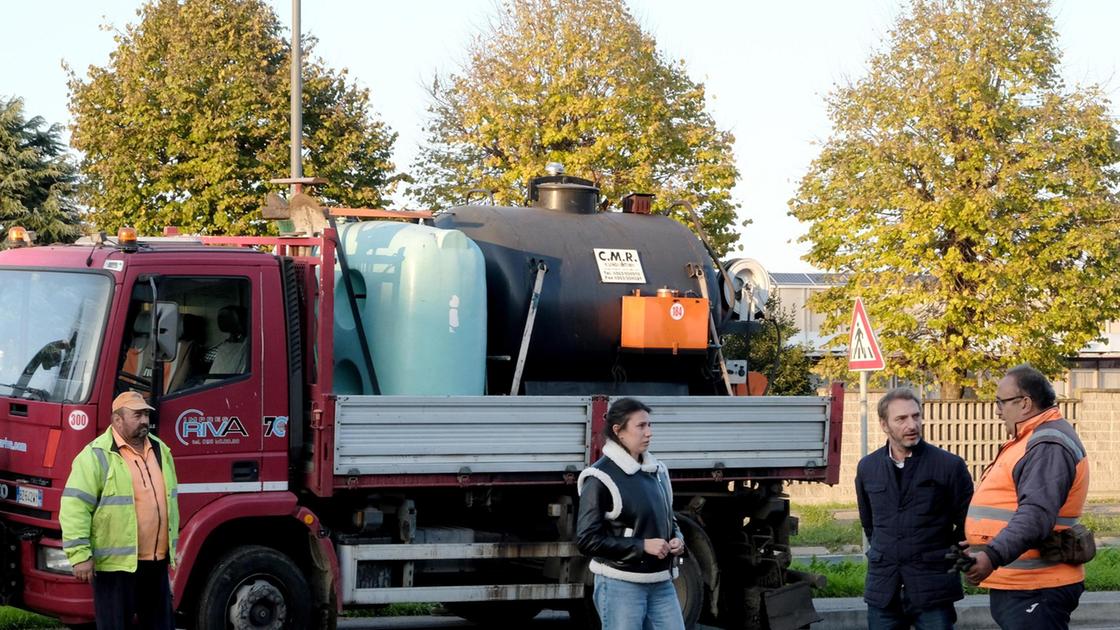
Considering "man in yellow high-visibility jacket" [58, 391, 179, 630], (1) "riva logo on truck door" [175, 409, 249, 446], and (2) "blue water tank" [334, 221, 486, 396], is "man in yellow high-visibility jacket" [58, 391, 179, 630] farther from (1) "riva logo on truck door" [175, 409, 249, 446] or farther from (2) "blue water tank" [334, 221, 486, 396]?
(2) "blue water tank" [334, 221, 486, 396]

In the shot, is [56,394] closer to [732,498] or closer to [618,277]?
[618,277]

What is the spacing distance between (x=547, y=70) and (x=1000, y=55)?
7.88m

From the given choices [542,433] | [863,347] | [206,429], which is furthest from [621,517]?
[863,347]

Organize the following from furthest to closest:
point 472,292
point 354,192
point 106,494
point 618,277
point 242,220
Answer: point 354,192
point 242,220
point 618,277
point 472,292
point 106,494

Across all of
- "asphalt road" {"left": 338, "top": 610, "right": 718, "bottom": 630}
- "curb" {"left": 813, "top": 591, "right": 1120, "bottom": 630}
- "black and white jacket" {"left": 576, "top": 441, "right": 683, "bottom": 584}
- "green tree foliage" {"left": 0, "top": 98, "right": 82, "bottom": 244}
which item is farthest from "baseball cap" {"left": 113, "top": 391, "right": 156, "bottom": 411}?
"green tree foliage" {"left": 0, "top": 98, "right": 82, "bottom": 244}

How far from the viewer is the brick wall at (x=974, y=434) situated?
76.6ft

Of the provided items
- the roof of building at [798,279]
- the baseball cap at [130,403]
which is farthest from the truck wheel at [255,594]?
the roof of building at [798,279]

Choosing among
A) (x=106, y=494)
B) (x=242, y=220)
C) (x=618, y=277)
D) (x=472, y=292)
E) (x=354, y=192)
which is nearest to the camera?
(x=106, y=494)

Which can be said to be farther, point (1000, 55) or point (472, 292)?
point (1000, 55)

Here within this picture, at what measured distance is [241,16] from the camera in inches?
1118

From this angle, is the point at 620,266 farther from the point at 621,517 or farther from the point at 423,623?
the point at 621,517

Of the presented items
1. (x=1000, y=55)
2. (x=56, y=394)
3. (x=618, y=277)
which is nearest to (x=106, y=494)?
(x=56, y=394)

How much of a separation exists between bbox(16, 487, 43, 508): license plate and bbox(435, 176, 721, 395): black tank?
3.19 meters

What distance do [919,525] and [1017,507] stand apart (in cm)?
72
